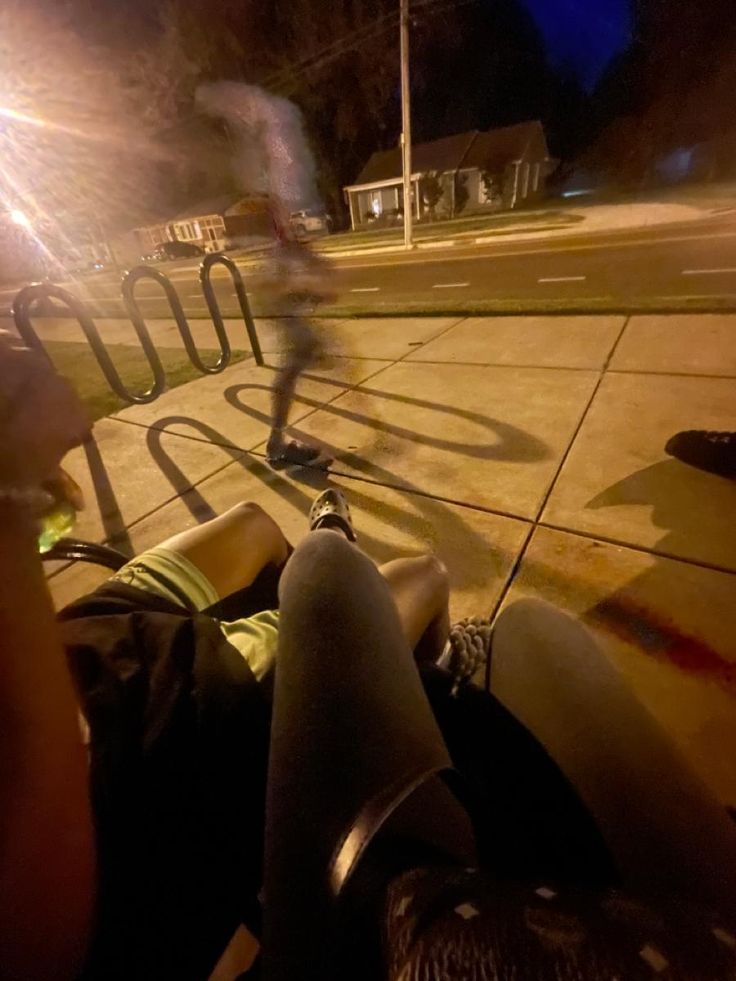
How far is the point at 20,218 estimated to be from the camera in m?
30.9

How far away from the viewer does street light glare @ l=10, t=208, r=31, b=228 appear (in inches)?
1171

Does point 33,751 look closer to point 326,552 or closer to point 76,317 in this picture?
point 326,552

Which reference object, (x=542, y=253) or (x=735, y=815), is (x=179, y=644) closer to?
(x=735, y=815)

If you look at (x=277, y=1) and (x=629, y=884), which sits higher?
(x=277, y=1)

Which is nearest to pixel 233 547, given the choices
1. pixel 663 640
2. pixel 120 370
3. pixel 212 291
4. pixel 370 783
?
pixel 370 783

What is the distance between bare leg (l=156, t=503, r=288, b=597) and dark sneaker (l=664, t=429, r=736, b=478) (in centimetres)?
214

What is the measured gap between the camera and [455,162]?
104ft

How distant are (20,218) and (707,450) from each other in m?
41.4

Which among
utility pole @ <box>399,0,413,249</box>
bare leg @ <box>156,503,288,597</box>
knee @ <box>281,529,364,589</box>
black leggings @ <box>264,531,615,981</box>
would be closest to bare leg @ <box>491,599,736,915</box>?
black leggings @ <box>264,531,615,981</box>

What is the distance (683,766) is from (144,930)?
957mm

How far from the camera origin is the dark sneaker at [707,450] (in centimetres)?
238

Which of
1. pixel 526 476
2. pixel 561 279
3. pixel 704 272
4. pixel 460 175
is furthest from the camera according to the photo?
pixel 460 175

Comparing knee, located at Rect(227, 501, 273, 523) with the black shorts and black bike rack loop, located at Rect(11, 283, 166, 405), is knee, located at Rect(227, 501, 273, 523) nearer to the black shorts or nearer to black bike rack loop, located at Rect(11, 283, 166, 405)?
the black shorts

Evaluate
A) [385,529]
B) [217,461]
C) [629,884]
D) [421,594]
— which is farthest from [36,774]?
[217,461]
